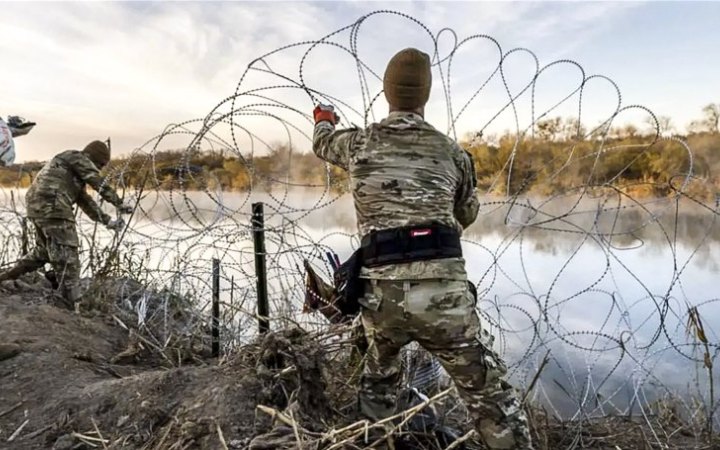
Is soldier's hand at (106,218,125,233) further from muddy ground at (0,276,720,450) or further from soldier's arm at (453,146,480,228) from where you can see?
soldier's arm at (453,146,480,228)

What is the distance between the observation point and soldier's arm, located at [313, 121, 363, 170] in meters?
2.61

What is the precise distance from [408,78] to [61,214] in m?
4.34

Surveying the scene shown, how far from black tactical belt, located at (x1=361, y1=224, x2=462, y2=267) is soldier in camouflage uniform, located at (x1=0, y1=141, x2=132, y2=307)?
3.77m

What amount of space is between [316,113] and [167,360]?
2.08 meters

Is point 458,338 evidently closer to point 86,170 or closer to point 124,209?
→ point 124,209

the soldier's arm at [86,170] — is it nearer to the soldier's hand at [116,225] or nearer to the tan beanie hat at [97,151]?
the tan beanie hat at [97,151]

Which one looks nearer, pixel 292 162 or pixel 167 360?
pixel 292 162

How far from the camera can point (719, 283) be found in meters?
8.47

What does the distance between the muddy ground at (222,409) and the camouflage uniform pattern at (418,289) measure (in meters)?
0.30

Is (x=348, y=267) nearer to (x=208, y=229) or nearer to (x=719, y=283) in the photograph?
(x=208, y=229)

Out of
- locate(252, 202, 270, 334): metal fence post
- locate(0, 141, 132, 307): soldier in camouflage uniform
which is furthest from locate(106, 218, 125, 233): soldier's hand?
locate(252, 202, 270, 334): metal fence post

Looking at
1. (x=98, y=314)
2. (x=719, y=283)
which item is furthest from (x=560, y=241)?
(x=98, y=314)

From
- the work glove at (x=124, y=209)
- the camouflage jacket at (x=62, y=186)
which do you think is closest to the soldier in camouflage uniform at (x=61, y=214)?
the camouflage jacket at (x=62, y=186)

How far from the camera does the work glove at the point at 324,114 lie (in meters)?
2.89
